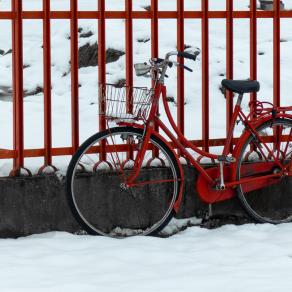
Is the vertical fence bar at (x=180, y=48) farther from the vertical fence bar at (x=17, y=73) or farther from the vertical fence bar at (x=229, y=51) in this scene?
the vertical fence bar at (x=17, y=73)

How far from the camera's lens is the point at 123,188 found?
7262 millimetres

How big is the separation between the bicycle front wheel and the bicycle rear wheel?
51 cm

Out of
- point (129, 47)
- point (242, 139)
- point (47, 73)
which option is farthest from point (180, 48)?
point (47, 73)

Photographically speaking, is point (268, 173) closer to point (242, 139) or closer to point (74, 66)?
point (242, 139)

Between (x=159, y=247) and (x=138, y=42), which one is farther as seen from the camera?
(x=138, y=42)

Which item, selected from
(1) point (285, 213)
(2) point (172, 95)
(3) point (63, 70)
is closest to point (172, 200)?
(1) point (285, 213)

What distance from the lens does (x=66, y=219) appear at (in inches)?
287

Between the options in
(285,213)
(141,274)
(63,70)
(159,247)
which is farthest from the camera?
(63,70)

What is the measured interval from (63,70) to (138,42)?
37.4 inches

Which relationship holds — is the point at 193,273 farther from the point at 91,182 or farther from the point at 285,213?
the point at 285,213

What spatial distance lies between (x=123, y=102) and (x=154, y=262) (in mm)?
1174

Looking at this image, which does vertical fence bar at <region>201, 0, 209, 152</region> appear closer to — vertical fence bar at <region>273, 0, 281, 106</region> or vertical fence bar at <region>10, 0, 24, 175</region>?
vertical fence bar at <region>273, 0, 281, 106</region>

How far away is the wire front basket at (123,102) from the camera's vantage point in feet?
23.0

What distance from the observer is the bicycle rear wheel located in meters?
7.58
